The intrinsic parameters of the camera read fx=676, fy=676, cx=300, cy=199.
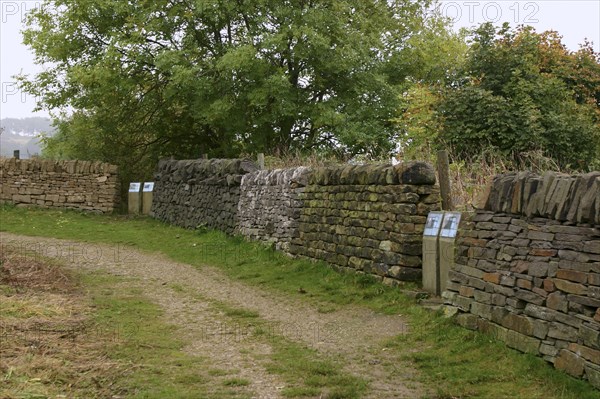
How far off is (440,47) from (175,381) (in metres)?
22.0

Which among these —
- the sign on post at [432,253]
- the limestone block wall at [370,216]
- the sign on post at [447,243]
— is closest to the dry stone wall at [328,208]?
the limestone block wall at [370,216]

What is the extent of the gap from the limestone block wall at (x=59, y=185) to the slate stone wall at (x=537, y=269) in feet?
50.6

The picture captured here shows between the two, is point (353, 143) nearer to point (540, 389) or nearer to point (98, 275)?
point (98, 275)

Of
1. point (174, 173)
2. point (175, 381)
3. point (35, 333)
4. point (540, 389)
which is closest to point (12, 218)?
point (174, 173)

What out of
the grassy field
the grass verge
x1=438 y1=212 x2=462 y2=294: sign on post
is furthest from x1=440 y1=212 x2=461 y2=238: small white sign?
the grass verge

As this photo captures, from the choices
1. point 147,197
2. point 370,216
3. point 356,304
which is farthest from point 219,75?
point 356,304

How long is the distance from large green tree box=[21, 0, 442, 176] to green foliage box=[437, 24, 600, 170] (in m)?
4.22

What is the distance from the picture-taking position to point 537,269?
625 centimetres

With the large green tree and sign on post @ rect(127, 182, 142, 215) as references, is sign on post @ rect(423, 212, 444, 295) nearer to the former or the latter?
the large green tree

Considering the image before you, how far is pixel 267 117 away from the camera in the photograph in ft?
66.9

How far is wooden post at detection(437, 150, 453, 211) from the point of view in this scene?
9.06m

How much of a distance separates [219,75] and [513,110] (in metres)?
9.26

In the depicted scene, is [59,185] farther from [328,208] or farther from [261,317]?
[261,317]

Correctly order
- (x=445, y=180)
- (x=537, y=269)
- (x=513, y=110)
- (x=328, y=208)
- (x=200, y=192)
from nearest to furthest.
Result: (x=537, y=269) → (x=445, y=180) → (x=328, y=208) → (x=513, y=110) → (x=200, y=192)
